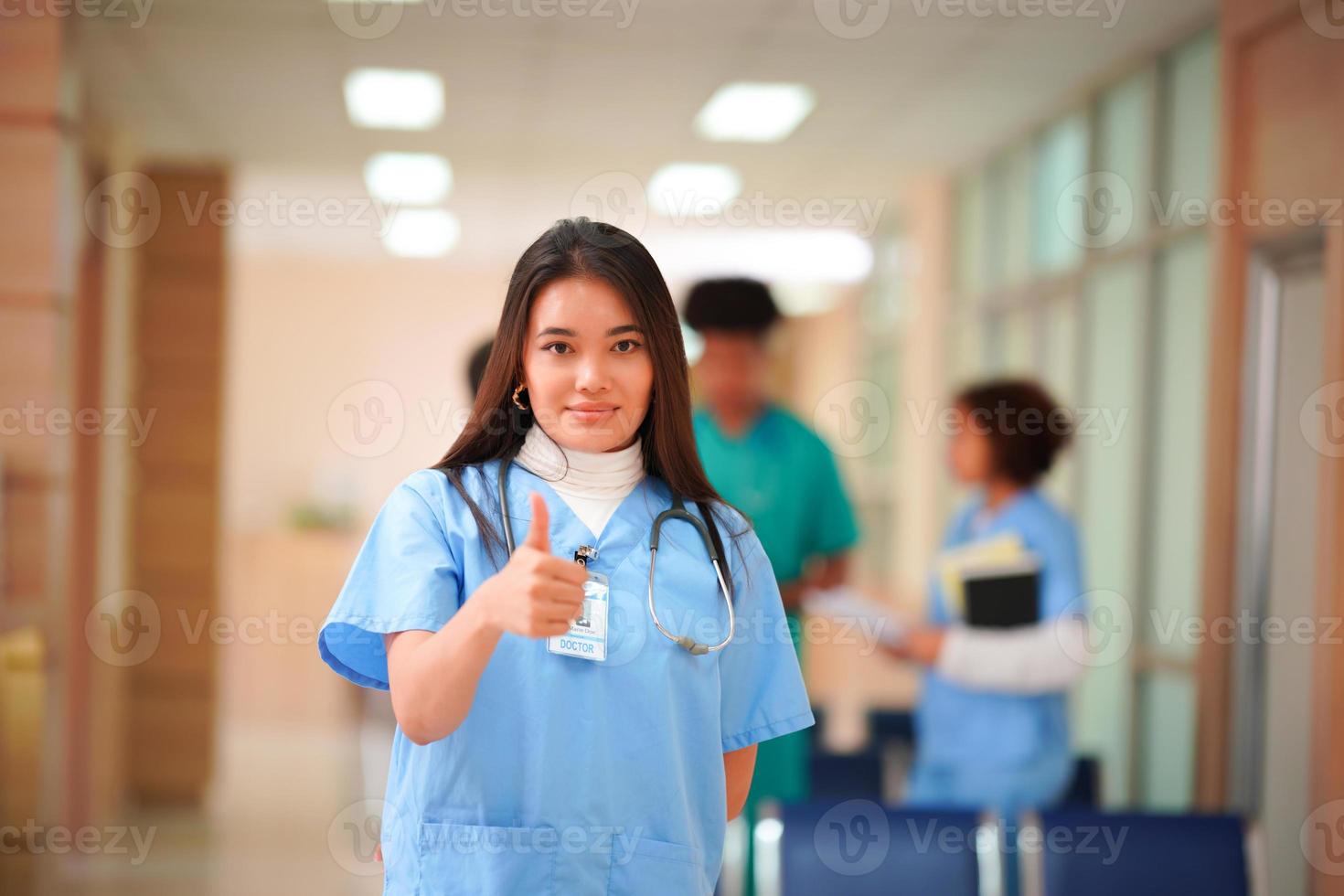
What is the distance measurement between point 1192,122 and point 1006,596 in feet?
6.52

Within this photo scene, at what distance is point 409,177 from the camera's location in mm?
6426

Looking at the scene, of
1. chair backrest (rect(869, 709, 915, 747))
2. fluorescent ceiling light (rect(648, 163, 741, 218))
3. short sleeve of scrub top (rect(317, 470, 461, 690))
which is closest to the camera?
short sleeve of scrub top (rect(317, 470, 461, 690))

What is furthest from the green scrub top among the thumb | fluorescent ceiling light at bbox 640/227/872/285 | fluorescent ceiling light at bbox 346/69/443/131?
fluorescent ceiling light at bbox 640/227/872/285

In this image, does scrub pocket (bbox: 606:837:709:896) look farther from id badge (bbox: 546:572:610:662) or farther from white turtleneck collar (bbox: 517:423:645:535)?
white turtleneck collar (bbox: 517:423:645:535)

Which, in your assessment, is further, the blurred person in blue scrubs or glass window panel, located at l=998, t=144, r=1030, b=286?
glass window panel, located at l=998, t=144, r=1030, b=286

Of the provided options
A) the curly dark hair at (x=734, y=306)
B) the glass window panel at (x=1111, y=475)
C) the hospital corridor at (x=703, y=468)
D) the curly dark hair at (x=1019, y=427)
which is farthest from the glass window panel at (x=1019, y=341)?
the curly dark hair at (x=734, y=306)

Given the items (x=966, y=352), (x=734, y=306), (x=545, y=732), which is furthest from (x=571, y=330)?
(x=966, y=352)

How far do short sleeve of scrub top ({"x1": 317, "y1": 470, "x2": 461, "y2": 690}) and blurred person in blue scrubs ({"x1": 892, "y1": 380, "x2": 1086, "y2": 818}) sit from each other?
63.0 inches

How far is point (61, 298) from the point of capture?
10.9 feet

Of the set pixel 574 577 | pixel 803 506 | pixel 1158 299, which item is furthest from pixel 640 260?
pixel 1158 299

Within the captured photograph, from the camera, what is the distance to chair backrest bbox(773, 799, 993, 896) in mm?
2254

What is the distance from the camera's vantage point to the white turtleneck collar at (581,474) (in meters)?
1.43

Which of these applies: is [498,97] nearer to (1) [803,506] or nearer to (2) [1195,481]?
(1) [803,506]

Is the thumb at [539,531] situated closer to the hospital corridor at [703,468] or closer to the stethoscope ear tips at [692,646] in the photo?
the hospital corridor at [703,468]
